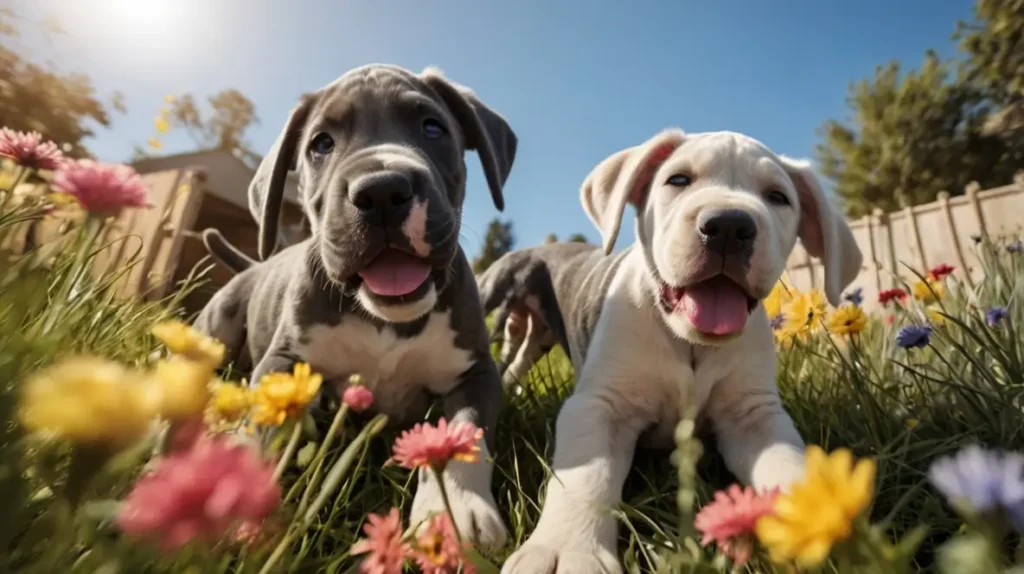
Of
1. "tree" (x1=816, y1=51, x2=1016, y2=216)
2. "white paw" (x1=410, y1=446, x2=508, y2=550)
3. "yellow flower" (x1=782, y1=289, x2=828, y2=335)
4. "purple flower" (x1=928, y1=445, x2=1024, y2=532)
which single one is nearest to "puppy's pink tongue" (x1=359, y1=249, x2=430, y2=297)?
"white paw" (x1=410, y1=446, x2=508, y2=550)

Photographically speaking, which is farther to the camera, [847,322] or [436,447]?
[847,322]

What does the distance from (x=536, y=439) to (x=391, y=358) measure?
0.76m

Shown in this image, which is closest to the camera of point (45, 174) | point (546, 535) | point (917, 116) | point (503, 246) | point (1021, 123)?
point (45, 174)

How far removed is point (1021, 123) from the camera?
71.7 feet

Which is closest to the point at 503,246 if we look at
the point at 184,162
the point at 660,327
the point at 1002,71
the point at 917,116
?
the point at 917,116

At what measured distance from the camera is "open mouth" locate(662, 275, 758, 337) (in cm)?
218

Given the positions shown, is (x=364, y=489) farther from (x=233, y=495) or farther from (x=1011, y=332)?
(x=1011, y=332)

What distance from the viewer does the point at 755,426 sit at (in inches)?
88.8

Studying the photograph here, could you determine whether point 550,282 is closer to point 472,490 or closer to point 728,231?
point 728,231

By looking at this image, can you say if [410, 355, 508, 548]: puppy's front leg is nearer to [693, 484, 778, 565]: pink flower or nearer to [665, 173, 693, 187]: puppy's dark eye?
[693, 484, 778, 565]: pink flower

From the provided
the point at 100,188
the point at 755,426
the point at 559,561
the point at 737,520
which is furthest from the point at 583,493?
the point at 100,188

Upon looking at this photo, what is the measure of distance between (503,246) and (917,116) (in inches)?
998

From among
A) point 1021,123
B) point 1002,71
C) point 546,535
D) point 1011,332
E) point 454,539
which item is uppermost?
point 1002,71

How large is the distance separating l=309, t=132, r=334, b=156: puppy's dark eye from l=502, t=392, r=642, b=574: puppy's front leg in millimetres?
1594
